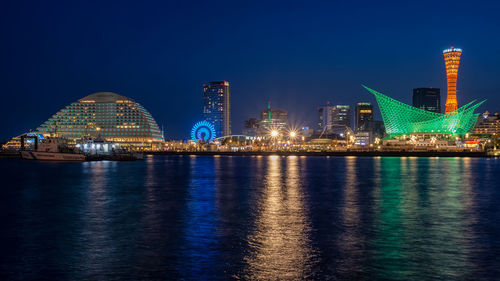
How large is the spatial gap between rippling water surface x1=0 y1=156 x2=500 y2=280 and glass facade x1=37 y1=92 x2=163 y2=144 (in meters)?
121

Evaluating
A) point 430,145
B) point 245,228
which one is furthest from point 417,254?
point 430,145

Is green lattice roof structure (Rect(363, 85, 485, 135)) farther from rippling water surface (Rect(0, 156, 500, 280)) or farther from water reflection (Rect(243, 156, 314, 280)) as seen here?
water reflection (Rect(243, 156, 314, 280))

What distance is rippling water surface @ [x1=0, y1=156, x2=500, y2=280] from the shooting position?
1167cm

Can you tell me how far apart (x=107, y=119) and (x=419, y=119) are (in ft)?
321

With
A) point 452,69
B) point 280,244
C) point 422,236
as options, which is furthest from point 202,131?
point 280,244

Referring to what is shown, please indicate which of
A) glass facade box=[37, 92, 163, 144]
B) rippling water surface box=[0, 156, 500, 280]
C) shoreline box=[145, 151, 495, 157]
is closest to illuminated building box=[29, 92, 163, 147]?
glass facade box=[37, 92, 163, 144]

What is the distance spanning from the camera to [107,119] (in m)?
147

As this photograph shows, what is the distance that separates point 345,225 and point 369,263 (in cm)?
581

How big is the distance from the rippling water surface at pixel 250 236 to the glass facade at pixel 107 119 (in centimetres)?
12117

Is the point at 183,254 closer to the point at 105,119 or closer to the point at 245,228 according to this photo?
the point at 245,228

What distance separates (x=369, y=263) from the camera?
12.3 meters

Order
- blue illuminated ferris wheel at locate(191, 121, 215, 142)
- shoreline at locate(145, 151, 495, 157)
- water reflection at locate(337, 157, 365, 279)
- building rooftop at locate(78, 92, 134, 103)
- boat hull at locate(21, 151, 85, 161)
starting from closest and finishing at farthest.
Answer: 1. water reflection at locate(337, 157, 365, 279)
2. boat hull at locate(21, 151, 85, 161)
3. shoreline at locate(145, 151, 495, 157)
4. blue illuminated ferris wheel at locate(191, 121, 215, 142)
5. building rooftop at locate(78, 92, 134, 103)

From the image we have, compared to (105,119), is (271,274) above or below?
below

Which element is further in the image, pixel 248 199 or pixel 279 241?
pixel 248 199
